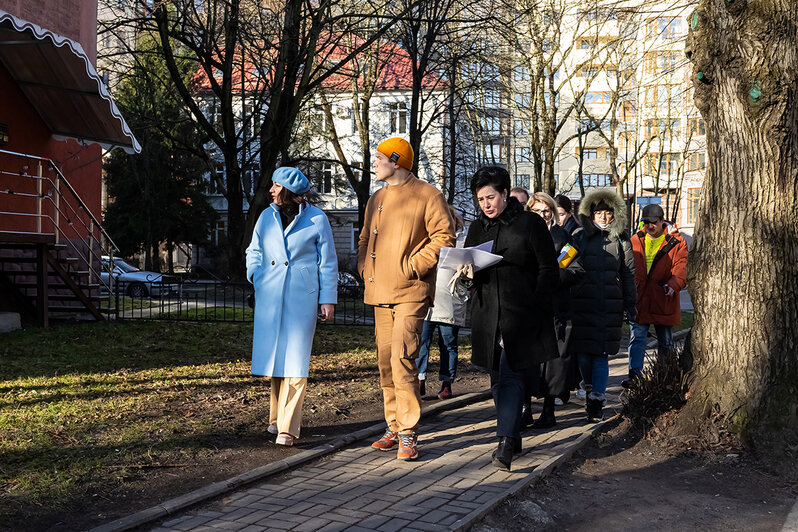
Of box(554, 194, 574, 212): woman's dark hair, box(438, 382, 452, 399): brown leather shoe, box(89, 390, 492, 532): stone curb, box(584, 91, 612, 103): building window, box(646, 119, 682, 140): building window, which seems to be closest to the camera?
box(89, 390, 492, 532): stone curb

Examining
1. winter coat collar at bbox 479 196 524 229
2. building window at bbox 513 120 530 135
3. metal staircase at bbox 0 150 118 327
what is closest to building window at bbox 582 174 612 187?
building window at bbox 513 120 530 135

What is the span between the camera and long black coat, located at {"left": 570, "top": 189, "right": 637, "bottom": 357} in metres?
7.64

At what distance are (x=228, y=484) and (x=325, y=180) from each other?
42.5 metres

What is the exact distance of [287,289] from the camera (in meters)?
6.31

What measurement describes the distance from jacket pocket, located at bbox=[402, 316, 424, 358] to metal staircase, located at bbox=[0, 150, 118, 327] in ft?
31.1

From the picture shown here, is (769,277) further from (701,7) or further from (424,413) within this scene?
(424,413)

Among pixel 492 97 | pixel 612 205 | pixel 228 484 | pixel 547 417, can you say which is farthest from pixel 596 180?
pixel 228 484

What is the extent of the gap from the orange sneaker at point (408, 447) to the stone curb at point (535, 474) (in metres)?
0.83

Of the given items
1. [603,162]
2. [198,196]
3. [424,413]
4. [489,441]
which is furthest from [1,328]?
[603,162]

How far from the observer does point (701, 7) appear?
6660 mm

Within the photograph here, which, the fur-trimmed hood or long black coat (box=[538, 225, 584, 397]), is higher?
the fur-trimmed hood

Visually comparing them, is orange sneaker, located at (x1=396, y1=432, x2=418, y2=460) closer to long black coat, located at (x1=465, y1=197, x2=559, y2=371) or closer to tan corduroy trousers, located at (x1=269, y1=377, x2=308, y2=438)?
long black coat, located at (x1=465, y1=197, x2=559, y2=371)

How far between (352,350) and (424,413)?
4.80 meters

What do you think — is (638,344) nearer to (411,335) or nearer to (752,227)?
(752,227)
